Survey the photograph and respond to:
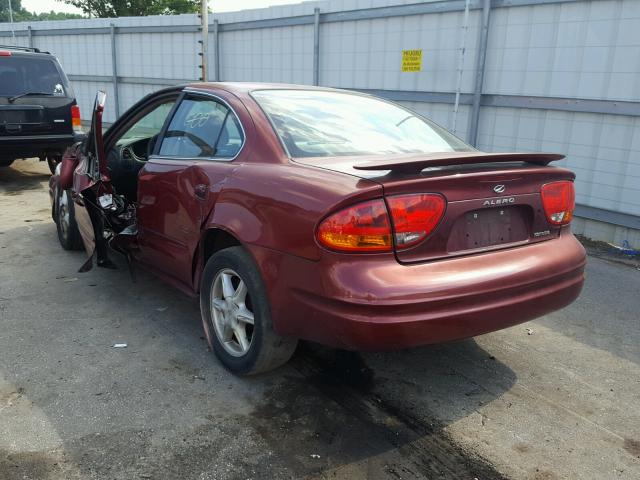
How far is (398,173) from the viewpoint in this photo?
2.47m

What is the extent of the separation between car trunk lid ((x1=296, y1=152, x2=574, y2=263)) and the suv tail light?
1.8 inches

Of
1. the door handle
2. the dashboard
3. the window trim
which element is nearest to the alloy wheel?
the door handle

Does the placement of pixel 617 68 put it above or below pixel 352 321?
above

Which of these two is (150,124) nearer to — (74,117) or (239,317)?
(239,317)

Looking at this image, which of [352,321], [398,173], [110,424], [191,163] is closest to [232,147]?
[191,163]

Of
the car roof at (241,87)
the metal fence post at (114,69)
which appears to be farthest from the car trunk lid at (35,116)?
the metal fence post at (114,69)

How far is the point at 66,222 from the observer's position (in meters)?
5.27

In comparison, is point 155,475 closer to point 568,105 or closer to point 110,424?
point 110,424

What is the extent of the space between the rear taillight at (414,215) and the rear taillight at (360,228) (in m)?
0.05

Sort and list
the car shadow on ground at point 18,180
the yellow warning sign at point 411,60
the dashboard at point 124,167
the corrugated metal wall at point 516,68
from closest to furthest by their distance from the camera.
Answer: the dashboard at point 124,167, the corrugated metal wall at point 516,68, the yellow warning sign at point 411,60, the car shadow on ground at point 18,180

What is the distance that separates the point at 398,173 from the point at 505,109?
534 centimetres

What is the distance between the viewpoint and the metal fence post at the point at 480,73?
7.08 m

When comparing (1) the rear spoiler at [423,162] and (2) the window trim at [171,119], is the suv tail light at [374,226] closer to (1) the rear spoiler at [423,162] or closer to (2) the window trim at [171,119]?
(1) the rear spoiler at [423,162]

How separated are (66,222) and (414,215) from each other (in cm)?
400
